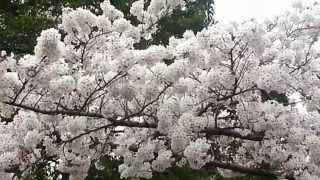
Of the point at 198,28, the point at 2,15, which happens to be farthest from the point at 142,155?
the point at 198,28

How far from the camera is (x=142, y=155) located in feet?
16.5

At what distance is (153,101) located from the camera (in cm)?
491

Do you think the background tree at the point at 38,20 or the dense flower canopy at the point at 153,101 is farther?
the background tree at the point at 38,20

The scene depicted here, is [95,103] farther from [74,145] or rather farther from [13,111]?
[13,111]

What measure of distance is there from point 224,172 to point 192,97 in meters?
1.88

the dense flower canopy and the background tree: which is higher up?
the background tree

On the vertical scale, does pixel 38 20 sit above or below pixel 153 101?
above

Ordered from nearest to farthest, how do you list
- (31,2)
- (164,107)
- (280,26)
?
(164,107) → (280,26) → (31,2)

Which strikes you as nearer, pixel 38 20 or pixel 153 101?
pixel 153 101

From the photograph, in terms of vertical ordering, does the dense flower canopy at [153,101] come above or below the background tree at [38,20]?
below

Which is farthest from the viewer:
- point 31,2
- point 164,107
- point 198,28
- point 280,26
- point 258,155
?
point 198,28

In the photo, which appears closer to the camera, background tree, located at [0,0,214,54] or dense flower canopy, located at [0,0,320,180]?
dense flower canopy, located at [0,0,320,180]

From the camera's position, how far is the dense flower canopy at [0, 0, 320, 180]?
4715 mm

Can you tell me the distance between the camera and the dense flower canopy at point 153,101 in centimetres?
471
